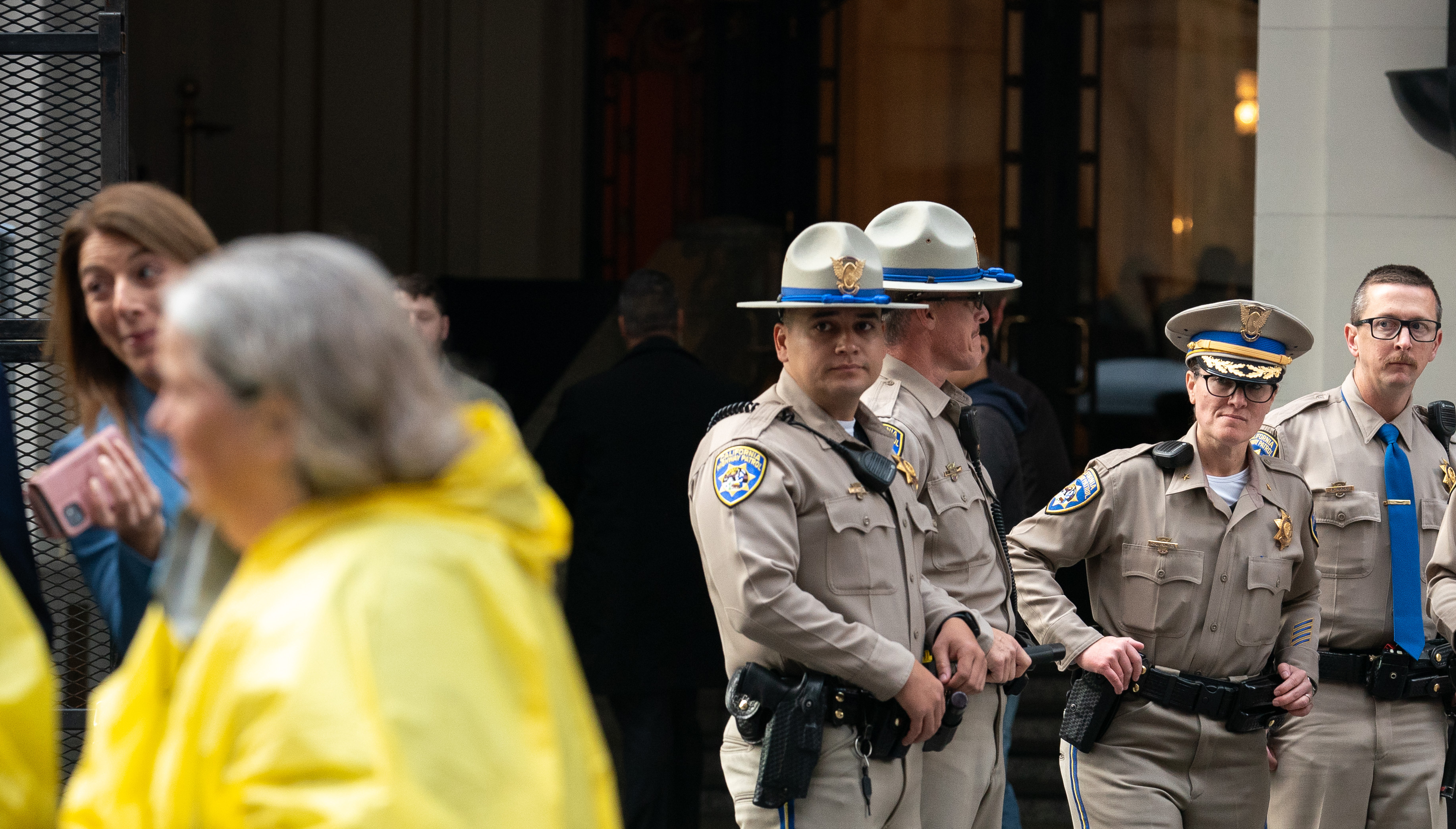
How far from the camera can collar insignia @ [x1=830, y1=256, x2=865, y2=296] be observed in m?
3.56

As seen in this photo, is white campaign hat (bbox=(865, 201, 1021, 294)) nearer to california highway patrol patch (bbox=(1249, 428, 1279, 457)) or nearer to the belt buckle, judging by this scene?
california highway patrol patch (bbox=(1249, 428, 1279, 457))

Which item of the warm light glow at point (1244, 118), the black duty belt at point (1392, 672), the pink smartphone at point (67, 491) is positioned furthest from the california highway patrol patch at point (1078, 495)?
the warm light glow at point (1244, 118)

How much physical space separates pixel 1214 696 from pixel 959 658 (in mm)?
776

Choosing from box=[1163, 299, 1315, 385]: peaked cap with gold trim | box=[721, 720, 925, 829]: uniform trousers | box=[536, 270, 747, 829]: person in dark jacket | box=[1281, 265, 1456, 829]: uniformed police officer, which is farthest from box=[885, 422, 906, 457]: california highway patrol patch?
box=[536, 270, 747, 829]: person in dark jacket

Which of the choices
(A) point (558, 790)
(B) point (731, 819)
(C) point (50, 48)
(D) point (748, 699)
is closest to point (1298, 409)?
(D) point (748, 699)

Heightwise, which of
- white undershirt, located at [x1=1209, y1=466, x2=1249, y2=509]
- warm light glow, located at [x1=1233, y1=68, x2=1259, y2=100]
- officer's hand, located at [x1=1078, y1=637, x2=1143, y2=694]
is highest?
warm light glow, located at [x1=1233, y1=68, x2=1259, y2=100]

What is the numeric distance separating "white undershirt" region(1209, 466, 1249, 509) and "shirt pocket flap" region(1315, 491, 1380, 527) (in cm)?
57

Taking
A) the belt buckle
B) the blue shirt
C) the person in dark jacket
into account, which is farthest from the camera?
the person in dark jacket

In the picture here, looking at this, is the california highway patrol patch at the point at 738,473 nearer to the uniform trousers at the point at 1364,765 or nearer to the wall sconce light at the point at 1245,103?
the uniform trousers at the point at 1364,765

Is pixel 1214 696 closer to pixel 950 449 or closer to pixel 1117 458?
pixel 1117 458

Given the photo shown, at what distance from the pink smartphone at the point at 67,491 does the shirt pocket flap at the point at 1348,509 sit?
347cm

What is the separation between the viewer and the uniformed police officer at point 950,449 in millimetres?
3914

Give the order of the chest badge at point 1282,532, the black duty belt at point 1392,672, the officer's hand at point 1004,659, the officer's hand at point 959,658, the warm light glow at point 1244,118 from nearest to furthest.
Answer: the officer's hand at point 959,658, the officer's hand at point 1004,659, the chest badge at point 1282,532, the black duty belt at point 1392,672, the warm light glow at point 1244,118

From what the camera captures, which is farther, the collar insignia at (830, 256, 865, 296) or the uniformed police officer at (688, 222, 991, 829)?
the collar insignia at (830, 256, 865, 296)
